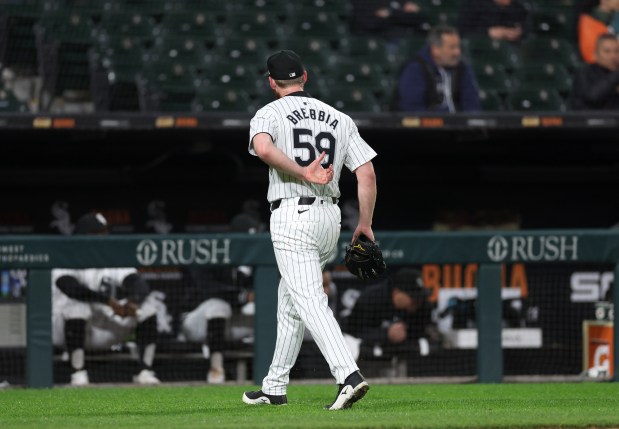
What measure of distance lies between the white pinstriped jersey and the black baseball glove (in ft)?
0.91

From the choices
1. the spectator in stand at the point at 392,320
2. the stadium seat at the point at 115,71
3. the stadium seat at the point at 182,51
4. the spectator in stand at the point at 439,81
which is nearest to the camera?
the spectator in stand at the point at 392,320

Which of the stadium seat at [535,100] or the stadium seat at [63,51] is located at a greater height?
the stadium seat at [63,51]

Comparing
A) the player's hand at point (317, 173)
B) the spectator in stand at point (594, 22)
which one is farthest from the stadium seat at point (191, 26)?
the player's hand at point (317, 173)

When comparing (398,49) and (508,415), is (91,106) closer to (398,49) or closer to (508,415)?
(398,49)

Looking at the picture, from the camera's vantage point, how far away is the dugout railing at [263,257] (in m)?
6.97

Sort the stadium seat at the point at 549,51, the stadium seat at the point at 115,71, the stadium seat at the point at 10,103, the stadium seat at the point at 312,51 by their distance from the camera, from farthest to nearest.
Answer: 1. the stadium seat at the point at 549,51
2. the stadium seat at the point at 312,51
3. the stadium seat at the point at 115,71
4. the stadium seat at the point at 10,103

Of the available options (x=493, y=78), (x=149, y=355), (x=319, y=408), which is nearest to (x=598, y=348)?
(x=149, y=355)

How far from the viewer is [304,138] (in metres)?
4.80

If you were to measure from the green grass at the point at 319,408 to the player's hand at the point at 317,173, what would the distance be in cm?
93

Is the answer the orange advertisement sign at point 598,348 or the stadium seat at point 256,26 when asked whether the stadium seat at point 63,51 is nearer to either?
the stadium seat at point 256,26

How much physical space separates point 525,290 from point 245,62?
383cm

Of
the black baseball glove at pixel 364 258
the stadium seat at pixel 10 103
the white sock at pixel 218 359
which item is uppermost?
the stadium seat at pixel 10 103

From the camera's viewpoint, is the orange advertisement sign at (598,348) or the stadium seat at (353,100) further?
the stadium seat at (353,100)

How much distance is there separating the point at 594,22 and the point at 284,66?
7220mm
